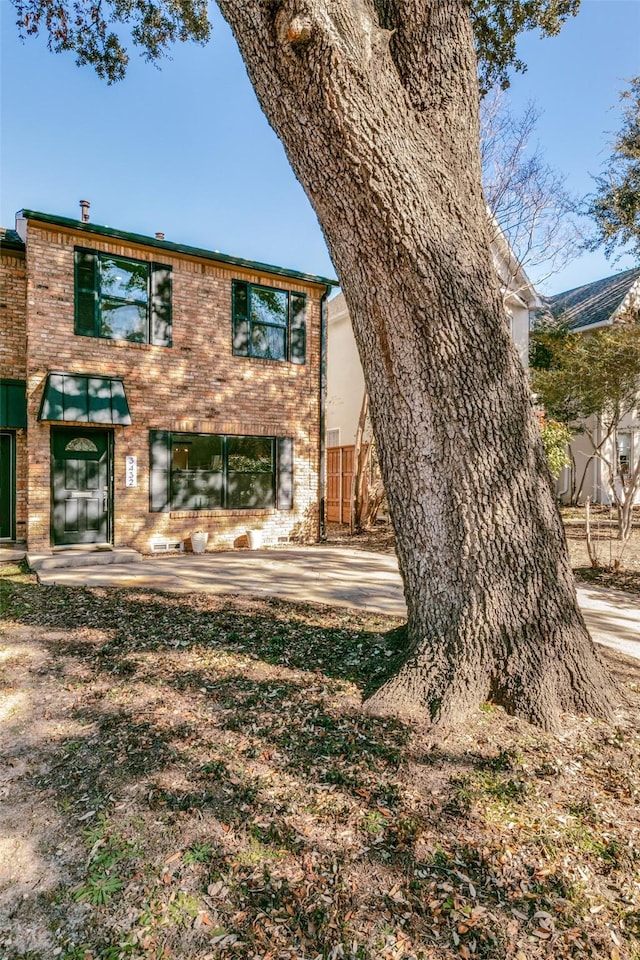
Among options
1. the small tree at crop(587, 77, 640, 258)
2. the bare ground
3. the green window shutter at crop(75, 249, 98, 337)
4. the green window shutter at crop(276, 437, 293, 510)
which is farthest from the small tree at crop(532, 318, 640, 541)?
the green window shutter at crop(75, 249, 98, 337)

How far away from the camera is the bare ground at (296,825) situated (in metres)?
1.74

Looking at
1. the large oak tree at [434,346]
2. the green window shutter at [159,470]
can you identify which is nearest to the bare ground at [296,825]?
the large oak tree at [434,346]

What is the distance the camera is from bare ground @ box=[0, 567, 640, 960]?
174cm

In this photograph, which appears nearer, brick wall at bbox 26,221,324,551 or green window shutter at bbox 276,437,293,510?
brick wall at bbox 26,221,324,551

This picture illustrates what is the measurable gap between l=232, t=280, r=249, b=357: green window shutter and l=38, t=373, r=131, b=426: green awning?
2.47 metres

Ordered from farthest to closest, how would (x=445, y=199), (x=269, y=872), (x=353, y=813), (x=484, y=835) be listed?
(x=445, y=199)
(x=353, y=813)
(x=484, y=835)
(x=269, y=872)

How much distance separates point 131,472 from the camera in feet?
29.6

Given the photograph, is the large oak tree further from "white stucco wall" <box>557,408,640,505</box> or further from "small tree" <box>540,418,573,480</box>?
"white stucco wall" <box>557,408,640,505</box>

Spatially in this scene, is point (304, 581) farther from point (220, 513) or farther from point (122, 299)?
point (122, 299)

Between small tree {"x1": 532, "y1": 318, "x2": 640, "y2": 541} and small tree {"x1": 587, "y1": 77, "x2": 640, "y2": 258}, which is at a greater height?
→ small tree {"x1": 587, "y1": 77, "x2": 640, "y2": 258}

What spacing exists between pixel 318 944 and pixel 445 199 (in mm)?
3490

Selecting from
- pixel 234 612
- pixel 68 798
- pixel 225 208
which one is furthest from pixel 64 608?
pixel 225 208

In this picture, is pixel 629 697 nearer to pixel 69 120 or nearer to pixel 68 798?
pixel 68 798

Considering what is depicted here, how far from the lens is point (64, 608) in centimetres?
545
